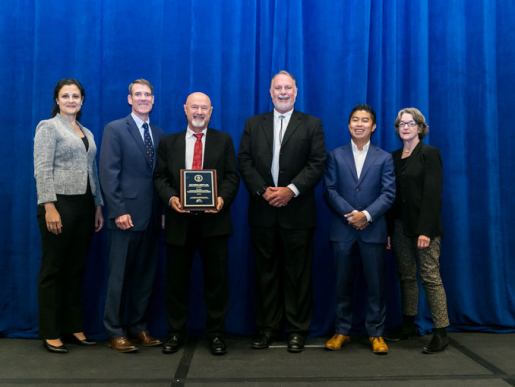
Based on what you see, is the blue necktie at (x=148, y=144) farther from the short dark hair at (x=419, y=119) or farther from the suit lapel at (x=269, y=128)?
the short dark hair at (x=419, y=119)

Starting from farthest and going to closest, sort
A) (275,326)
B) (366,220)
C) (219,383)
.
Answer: (275,326), (366,220), (219,383)

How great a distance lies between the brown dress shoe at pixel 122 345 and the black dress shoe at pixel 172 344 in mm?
193

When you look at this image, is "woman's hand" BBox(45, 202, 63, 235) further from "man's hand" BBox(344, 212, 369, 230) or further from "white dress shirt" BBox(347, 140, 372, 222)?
"white dress shirt" BBox(347, 140, 372, 222)

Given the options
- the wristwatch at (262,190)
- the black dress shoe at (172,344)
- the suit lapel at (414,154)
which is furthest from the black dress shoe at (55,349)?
the suit lapel at (414,154)

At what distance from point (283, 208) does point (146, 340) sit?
4.04ft

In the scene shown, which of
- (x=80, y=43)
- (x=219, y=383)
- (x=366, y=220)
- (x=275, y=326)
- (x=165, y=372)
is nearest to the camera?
(x=219, y=383)

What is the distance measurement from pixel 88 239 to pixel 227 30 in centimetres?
181

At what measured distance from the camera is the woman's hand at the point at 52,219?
2.75 m

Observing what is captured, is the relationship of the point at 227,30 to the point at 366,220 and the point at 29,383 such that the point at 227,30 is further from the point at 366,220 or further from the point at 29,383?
the point at 29,383

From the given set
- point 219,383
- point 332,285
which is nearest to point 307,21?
point 332,285

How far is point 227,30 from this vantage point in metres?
3.44

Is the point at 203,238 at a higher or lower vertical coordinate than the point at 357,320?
higher

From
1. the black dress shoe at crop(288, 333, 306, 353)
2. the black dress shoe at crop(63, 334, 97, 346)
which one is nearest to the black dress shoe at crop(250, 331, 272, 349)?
the black dress shoe at crop(288, 333, 306, 353)

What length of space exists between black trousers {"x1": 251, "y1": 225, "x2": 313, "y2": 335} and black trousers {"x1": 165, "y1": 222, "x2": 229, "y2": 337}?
240 mm
